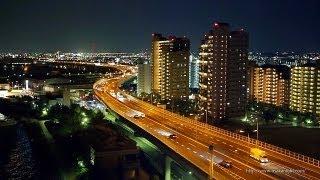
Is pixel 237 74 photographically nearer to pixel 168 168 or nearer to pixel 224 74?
pixel 224 74

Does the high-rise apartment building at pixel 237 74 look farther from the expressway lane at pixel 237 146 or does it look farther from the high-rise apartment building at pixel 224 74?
the expressway lane at pixel 237 146

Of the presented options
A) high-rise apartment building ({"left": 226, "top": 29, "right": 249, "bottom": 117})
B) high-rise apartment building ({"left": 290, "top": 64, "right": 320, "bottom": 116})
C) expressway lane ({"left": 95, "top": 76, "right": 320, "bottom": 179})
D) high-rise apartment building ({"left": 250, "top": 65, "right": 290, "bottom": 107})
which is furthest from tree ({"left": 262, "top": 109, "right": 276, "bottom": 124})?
high-rise apartment building ({"left": 250, "top": 65, "right": 290, "bottom": 107})

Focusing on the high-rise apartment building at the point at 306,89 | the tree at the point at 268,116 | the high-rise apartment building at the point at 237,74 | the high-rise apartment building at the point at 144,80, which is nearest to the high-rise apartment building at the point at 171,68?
the high-rise apartment building at the point at 144,80

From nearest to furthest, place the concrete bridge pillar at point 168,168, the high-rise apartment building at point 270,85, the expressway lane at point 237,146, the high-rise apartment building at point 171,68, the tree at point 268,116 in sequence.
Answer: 1. the expressway lane at point 237,146
2. the concrete bridge pillar at point 168,168
3. the tree at point 268,116
4. the high-rise apartment building at point 270,85
5. the high-rise apartment building at point 171,68

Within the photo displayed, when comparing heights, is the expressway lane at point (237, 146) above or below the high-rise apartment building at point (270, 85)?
below

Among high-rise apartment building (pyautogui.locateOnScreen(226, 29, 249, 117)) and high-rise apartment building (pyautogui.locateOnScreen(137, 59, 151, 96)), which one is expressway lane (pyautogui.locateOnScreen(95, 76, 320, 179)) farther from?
high-rise apartment building (pyautogui.locateOnScreen(137, 59, 151, 96))

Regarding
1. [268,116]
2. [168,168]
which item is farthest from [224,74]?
[168,168]
